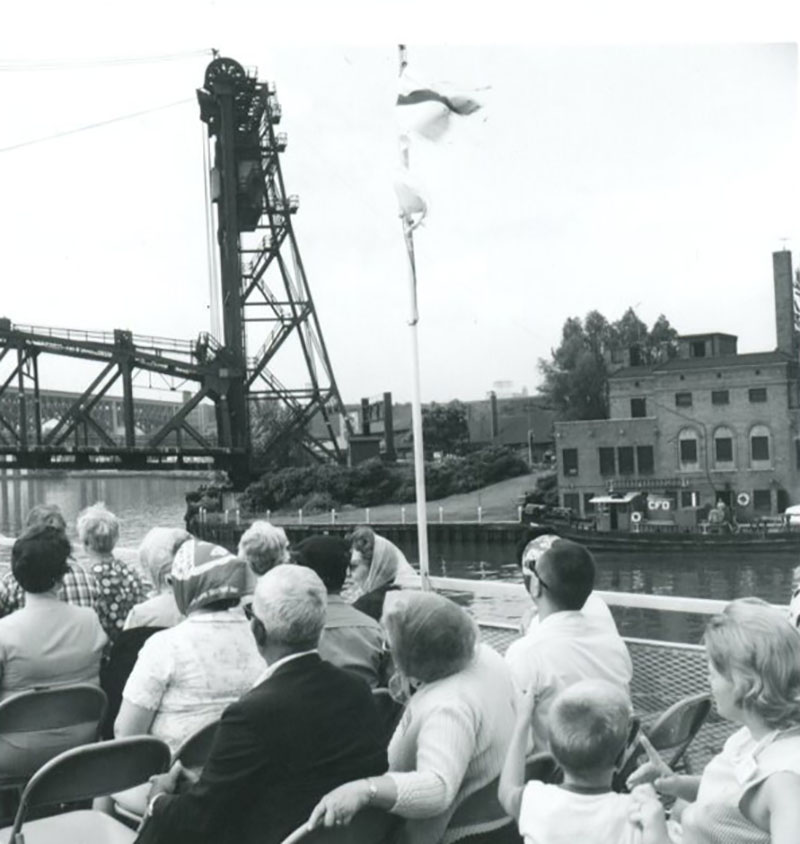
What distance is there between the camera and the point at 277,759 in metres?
2.32

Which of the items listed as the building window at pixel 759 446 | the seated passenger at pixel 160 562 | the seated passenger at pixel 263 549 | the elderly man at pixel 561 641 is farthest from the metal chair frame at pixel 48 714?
the building window at pixel 759 446

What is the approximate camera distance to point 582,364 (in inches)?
2096

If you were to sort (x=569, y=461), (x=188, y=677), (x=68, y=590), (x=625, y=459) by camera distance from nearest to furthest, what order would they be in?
1. (x=188, y=677)
2. (x=68, y=590)
3. (x=625, y=459)
4. (x=569, y=461)

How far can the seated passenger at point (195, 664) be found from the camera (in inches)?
116

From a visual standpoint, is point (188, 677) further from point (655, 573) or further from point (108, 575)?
point (655, 573)

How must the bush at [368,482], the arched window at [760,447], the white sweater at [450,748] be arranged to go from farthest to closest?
Answer: the bush at [368,482], the arched window at [760,447], the white sweater at [450,748]

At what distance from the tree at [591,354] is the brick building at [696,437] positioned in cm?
1257

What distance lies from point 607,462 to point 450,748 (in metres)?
37.8

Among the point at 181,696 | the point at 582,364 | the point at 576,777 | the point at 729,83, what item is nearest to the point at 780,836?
the point at 576,777

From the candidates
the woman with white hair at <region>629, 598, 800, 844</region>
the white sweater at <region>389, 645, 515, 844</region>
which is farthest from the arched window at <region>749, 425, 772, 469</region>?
the woman with white hair at <region>629, 598, 800, 844</region>

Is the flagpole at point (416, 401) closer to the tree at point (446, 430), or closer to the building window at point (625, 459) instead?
the building window at point (625, 459)

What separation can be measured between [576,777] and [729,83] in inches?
320

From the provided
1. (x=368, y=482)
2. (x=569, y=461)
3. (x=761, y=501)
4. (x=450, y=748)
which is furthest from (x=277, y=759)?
(x=368, y=482)

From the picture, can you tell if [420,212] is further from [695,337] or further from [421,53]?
[695,337]
